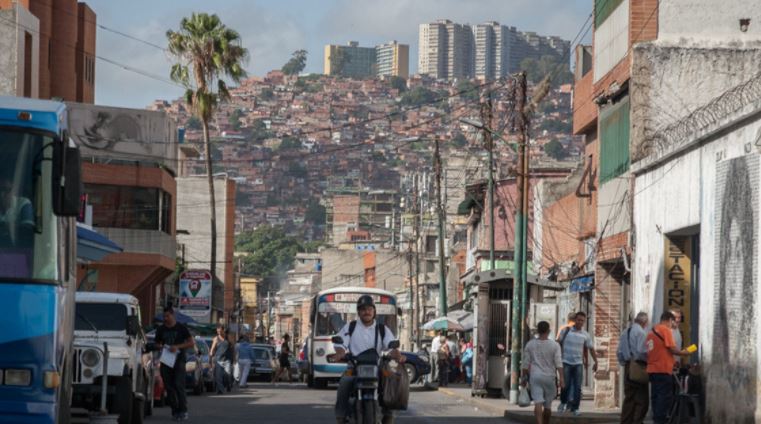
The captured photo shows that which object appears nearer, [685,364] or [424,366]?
[685,364]

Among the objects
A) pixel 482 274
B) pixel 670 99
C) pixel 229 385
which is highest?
pixel 670 99

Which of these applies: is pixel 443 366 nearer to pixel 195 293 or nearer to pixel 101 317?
pixel 195 293

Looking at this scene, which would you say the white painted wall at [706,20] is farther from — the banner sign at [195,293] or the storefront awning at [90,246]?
the banner sign at [195,293]

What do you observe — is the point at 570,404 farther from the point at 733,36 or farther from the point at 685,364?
the point at 733,36

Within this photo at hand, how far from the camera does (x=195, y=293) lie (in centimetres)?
4834

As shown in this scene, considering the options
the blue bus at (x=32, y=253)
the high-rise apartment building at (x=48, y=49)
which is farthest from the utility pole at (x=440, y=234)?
the blue bus at (x=32, y=253)

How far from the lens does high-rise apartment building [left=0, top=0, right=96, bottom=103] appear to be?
163 feet

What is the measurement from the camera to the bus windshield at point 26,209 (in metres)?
13.6

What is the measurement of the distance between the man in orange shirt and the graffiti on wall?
0.63 metres

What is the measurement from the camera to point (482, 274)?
3722 cm

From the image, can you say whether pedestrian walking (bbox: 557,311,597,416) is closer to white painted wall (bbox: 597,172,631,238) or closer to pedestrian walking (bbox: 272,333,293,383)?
white painted wall (bbox: 597,172,631,238)

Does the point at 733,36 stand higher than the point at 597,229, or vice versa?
the point at 733,36

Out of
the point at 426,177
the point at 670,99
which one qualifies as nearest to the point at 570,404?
the point at 670,99

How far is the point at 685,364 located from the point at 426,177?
4557 inches
